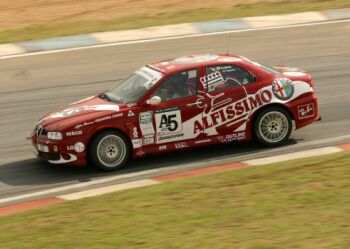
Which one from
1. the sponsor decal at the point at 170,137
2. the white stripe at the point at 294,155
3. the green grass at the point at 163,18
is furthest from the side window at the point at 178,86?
the green grass at the point at 163,18

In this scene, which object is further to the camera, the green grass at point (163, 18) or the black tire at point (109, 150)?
the green grass at point (163, 18)

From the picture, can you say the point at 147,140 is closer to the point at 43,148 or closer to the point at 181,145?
the point at 181,145

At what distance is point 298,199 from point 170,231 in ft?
5.41

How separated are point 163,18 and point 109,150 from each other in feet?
39.9

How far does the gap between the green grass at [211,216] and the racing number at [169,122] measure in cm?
171

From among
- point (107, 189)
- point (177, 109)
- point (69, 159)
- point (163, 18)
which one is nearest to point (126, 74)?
point (163, 18)

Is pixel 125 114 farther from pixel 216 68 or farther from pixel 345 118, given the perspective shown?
pixel 345 118

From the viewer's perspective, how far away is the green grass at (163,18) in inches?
869

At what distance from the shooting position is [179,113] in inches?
479

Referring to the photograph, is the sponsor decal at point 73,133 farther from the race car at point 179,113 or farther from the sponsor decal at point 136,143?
the sponsor decal at point 136,143

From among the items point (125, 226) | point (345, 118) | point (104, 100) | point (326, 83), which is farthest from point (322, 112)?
point (125, 226)

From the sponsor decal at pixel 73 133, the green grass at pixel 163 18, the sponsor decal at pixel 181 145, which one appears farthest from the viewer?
the green grass at pixel 163 18

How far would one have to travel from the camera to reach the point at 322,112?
1481cm

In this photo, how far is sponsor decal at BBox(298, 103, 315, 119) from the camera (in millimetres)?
12820
